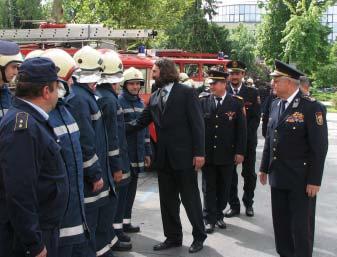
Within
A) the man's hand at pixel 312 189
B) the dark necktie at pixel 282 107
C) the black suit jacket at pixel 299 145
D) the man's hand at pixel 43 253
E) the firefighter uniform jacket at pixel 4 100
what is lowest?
the man's hand at pixel 312 189

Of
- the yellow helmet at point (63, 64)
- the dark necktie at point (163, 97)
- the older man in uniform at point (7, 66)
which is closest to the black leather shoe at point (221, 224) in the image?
the dark necktie at point (163, 97)

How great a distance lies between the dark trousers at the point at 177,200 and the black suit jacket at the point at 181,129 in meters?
0.15

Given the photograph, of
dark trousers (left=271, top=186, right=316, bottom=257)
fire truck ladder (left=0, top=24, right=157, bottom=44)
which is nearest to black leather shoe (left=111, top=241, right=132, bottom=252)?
dark trousers (left=271, top=186, right=316, bottom=257)

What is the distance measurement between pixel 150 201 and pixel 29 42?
4.35 meters

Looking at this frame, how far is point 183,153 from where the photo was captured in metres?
5.48

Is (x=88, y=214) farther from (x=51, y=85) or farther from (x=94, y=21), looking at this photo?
(x=94, y=21)

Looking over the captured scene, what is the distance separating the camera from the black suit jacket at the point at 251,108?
731cm

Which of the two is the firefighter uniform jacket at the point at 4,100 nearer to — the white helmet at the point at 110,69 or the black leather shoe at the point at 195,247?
the white helmet at the point at 110,69

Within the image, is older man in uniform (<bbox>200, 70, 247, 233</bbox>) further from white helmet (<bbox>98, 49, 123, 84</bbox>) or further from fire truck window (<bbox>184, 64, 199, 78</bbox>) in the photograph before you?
fire truck window (<bbox>184, 64, 199, 78</bbox>)

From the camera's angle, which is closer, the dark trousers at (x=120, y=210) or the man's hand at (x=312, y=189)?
the man's hand at (x=312, y=189)

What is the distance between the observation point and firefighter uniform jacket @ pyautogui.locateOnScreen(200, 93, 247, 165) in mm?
A: 6473

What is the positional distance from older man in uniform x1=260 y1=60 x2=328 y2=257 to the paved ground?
3.23ft

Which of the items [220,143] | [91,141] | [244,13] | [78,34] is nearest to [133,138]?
[220,143]

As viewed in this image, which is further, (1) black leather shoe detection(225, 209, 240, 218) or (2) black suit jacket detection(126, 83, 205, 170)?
(1) black leather shoe detection(225, 209, 240, 218)
